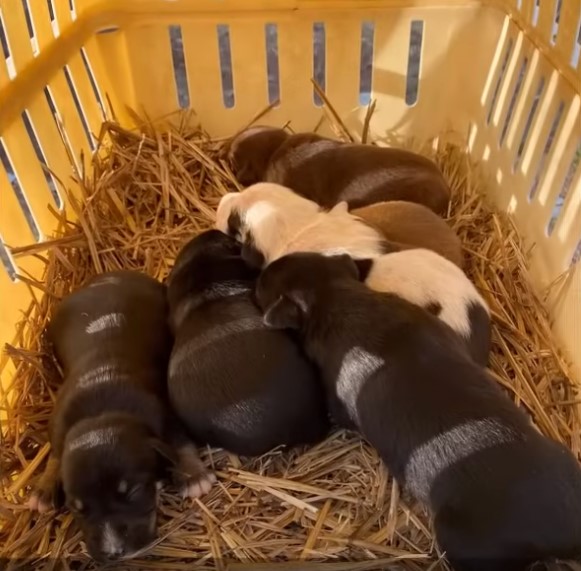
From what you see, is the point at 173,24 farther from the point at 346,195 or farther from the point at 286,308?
the point at 286,308

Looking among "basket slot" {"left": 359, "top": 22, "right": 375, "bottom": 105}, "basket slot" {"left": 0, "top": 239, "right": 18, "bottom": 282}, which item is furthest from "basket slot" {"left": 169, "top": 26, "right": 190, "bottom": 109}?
"basket slot" {"left": 0, "top": 239, "right": 18, "bottom": 282}

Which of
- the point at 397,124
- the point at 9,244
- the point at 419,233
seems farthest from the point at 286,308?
the point at 397,124

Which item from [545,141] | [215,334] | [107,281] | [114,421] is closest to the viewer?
[114,421]

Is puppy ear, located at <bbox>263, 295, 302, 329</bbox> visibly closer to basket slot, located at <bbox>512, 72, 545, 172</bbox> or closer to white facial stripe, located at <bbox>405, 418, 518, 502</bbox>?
white facial stripe, located at <bbox>405, 418, 518, 502</bbox>

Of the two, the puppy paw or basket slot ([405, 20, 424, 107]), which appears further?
basket slot ([405, 20, 424, 107])

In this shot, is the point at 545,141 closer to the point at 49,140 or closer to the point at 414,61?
the point at 414,61

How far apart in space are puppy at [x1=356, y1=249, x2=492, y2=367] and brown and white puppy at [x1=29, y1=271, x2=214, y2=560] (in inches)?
23.6

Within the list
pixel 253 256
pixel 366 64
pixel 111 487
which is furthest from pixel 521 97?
pixel 111 487

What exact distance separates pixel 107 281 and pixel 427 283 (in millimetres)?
904

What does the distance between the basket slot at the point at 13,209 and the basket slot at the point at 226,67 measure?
3.24 ft

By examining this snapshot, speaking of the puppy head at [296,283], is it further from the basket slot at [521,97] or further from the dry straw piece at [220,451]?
the basket slot at [521,97]

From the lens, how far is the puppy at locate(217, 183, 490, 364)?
1.83 m

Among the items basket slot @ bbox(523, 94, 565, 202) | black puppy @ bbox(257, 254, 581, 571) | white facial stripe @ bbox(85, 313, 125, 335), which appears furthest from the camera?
basket slot @ bbox(523, 94, 565, 202)

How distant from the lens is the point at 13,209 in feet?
7.55
